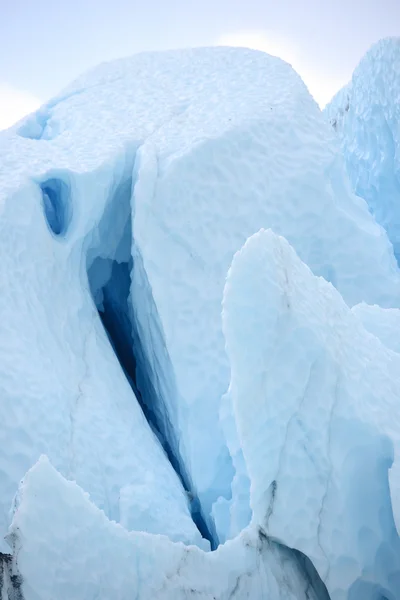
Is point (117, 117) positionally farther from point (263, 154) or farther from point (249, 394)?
point (249, 394)

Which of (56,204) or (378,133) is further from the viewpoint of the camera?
(378,133)

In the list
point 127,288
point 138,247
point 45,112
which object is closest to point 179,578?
point 138,247

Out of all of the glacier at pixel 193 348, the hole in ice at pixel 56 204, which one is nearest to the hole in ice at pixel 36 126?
the glacier at pixel 193 348

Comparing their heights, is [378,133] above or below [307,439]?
above

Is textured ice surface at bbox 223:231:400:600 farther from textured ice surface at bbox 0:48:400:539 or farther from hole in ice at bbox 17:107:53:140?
hole in ice at bbox 17:107:53:140

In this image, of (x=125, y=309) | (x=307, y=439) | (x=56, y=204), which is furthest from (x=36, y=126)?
(x=307, y=439)

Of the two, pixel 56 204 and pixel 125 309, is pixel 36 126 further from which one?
pixel 125 309

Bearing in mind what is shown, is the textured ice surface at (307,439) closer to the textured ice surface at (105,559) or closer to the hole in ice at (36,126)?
the textured ice surface at (105,559)
